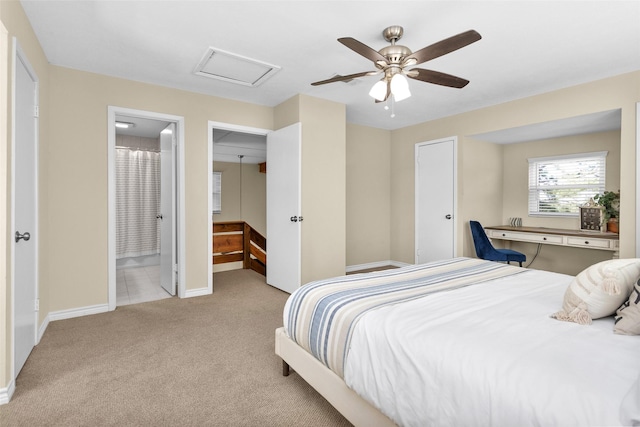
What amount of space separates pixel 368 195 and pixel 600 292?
4.22 meters

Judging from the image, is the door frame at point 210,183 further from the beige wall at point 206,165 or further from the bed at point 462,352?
the bed at point 462,352

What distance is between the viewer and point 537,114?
3.85m

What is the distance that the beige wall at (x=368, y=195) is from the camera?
537 centimetres

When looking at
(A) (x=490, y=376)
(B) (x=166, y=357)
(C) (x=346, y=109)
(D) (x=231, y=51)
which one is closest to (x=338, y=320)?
(A) (x=490, y=376)

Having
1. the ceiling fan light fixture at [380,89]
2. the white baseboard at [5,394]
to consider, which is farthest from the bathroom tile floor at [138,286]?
the ceiling fan light fixture at [380,89]

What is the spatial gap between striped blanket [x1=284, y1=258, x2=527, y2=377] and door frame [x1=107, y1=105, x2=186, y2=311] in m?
2.30

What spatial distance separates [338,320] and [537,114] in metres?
3.70

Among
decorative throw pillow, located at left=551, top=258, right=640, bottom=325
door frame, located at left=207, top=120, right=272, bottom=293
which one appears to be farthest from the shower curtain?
decorative throw pillow, located at left=551, top=258, right=640, bottom=325

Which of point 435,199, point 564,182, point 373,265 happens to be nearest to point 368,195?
point 435,199

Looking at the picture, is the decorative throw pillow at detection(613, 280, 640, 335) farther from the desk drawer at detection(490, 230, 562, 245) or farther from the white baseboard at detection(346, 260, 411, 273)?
the white baseboard at detection(346, 260, 411, 273)

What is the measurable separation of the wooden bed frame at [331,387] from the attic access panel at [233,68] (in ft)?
7.76

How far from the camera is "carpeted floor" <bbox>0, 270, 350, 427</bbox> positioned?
175 cm

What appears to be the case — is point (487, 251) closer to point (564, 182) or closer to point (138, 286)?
point (564, 182)

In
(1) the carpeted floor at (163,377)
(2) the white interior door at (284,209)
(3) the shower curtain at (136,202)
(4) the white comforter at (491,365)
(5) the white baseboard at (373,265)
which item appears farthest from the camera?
(3) the shower curtain at (136,202)
